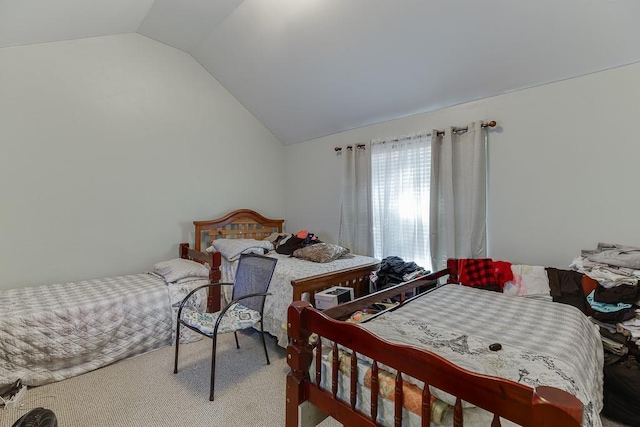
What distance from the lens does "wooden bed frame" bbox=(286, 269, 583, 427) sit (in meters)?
0.72

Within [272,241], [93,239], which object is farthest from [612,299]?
[93,239]

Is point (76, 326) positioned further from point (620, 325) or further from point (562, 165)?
point (562, 165)

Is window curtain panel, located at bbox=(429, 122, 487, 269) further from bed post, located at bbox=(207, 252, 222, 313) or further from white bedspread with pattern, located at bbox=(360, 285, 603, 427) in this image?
bed post, located at bbox=(207, 252, 222, 313)

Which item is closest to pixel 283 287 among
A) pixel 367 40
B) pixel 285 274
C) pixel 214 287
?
pixel 285 274

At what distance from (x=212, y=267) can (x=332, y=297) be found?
135 cm

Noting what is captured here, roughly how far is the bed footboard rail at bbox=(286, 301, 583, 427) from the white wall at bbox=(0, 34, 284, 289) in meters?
2.84

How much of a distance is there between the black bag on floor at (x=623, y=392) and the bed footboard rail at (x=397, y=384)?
5.24 ft

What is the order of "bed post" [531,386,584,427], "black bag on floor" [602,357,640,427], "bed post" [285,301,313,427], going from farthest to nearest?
"black bag on floor" [602,357,640,427] → "bed post" [285,301,313,427] → "bed post" [531,386,584,427]

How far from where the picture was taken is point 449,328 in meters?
1.58

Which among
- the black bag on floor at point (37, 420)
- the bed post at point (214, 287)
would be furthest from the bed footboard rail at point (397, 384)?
the bed post at point (214, 287)

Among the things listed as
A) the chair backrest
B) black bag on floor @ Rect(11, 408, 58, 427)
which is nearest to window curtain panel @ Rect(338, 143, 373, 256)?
the chair backrest

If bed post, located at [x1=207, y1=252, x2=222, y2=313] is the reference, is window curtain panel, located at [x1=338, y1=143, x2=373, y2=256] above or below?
above

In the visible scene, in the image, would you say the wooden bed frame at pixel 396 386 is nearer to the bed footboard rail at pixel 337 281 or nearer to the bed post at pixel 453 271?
the bed footboard rail at pixel 337 281

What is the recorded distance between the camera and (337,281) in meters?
2.83
